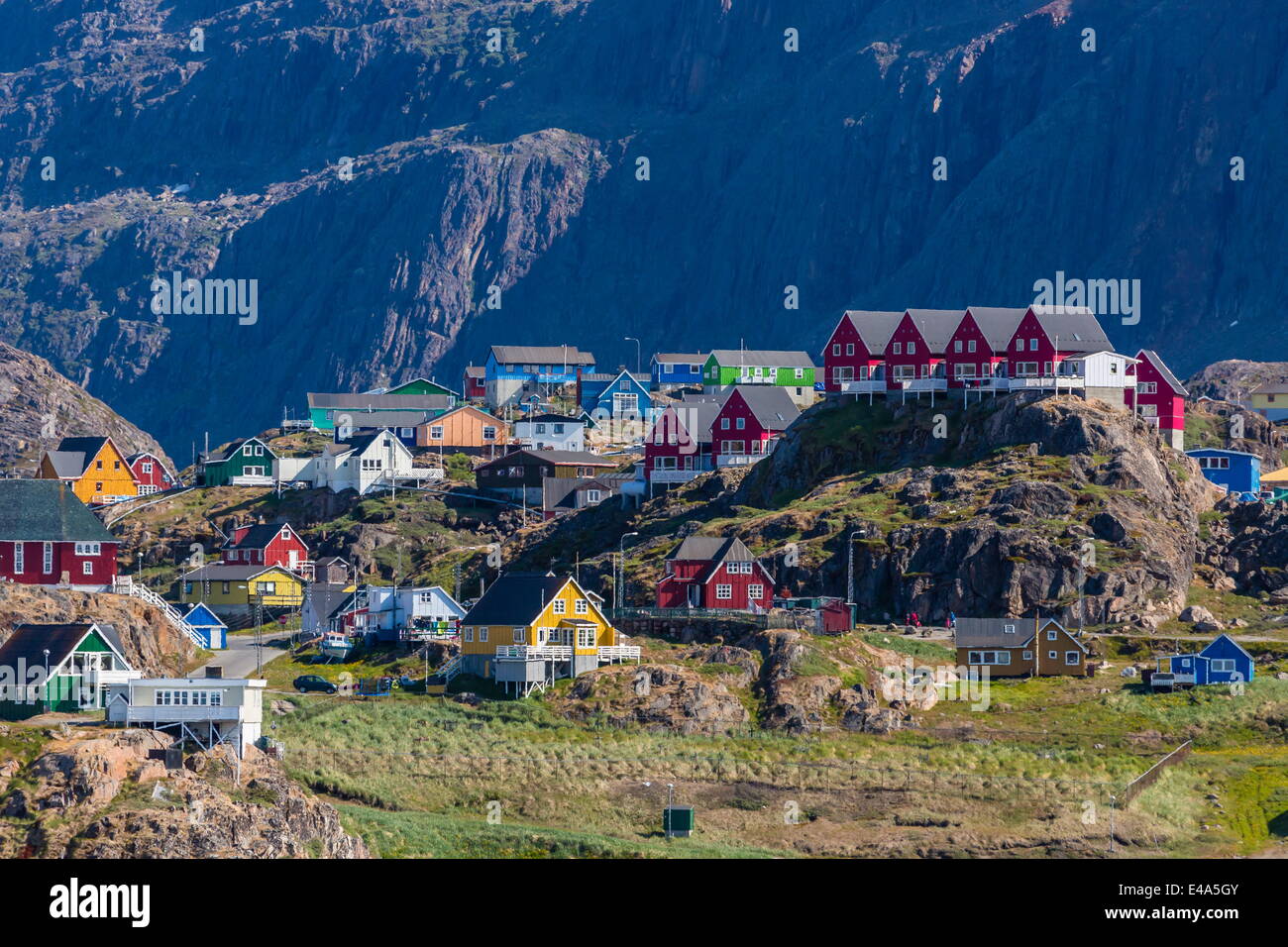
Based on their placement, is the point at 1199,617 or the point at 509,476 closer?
the point at 1199,617

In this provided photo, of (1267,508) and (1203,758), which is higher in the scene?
(1267,508)

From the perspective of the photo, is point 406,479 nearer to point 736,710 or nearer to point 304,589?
point 304,589

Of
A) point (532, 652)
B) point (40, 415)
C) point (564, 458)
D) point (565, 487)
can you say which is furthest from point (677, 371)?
point (532, 652)

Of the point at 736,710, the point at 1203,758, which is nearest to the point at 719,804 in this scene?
the point at 736,710

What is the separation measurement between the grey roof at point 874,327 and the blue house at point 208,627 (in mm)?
40875

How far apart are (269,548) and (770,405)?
30946 millimetres

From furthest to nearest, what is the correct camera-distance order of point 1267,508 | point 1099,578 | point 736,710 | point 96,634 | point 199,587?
point 199,587 < point 1267,508 < point 1099,578 < point 736,710 < point 96,634

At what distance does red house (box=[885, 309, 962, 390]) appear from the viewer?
12625cm

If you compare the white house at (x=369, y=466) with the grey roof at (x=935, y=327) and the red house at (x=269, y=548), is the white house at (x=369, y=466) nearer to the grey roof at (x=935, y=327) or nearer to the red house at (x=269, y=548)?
the red house at (x=269, y=548)

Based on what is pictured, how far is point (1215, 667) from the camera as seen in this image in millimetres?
92500

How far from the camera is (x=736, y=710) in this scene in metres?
88.6

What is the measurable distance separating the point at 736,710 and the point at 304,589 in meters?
38.7

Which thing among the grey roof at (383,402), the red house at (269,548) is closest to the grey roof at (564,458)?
the red house at (269,548)

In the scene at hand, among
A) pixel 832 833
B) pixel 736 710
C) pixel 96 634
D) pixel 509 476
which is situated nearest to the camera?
pixel 832 833
